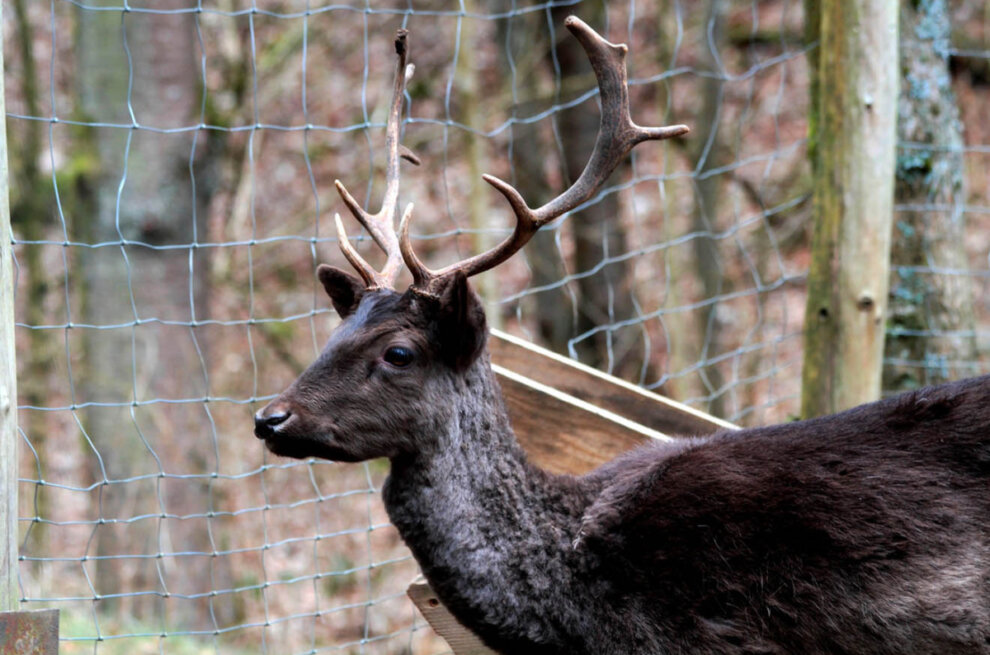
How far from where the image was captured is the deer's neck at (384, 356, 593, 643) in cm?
336

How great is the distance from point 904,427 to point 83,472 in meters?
8.60

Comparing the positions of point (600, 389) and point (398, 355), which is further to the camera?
point (600, 389)

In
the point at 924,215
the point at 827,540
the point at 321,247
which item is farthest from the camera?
the point at 321,247

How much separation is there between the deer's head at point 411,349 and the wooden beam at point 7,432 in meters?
0.72

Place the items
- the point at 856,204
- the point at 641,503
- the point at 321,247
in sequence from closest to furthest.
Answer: the point at 641,503, the point at 856,204, the point at 321,247

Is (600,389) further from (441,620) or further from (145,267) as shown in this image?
(145,267)

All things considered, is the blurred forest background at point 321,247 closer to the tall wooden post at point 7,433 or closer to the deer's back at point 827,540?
the tall wooden post at point 7,433

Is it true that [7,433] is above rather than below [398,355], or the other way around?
below

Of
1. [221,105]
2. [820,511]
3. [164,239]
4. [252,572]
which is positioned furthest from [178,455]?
[820,511]

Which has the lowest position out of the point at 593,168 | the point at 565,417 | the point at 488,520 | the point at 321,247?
the point at 321,247

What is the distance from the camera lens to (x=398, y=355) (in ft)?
11.6

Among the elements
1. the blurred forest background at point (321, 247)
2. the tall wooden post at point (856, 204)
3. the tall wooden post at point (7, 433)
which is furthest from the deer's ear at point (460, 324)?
the tall wooden post at point (856, 204)

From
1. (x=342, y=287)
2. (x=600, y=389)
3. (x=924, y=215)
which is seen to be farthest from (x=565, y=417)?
(x=924, y=215)

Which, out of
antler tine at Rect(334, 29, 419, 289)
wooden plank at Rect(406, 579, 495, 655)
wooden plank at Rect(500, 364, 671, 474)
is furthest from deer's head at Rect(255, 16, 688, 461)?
wooden plank at Rect(406, 579, 495, 655)
